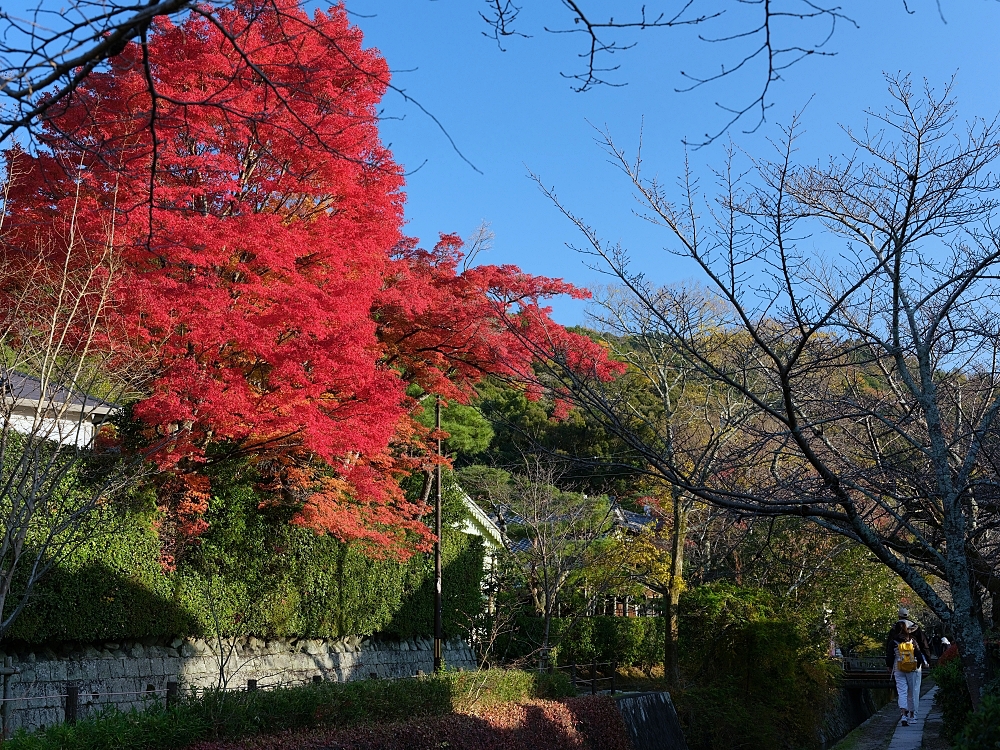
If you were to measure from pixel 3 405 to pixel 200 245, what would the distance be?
3.91 metres

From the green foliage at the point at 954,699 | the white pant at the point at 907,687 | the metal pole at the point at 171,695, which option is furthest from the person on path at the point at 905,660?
the metal pole at the point at 171,695

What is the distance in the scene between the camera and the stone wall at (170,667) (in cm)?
1098

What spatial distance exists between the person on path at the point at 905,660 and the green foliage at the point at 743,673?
3173 millimetres

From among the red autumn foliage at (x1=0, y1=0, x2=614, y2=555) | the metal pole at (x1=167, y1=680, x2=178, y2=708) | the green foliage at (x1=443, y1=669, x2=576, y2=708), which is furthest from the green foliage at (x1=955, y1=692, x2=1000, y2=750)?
the green foliage at (x1=443, y1=669, x2=576, y2=708)

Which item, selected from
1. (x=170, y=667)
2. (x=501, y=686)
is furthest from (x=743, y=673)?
(x=170, y=667)

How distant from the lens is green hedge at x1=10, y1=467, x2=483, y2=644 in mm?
11828

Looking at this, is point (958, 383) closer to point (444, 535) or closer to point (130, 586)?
point (130, 586)

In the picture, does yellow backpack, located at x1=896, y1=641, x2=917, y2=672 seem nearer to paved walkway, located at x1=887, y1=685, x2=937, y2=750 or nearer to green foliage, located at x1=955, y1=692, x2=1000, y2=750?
paved walkway, located at x1=887, y1=685, x2=937, y2=750

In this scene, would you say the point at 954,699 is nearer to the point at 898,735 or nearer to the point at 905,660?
the point at 905,660

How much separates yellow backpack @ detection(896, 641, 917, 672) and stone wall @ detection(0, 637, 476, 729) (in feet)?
30.5

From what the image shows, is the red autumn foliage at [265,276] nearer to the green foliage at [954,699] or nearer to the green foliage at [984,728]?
the green foliage at [984,728]

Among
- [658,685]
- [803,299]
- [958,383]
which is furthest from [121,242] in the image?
[658,685]

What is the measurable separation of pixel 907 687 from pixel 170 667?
1182 centimetres

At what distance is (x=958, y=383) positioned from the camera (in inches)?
345
